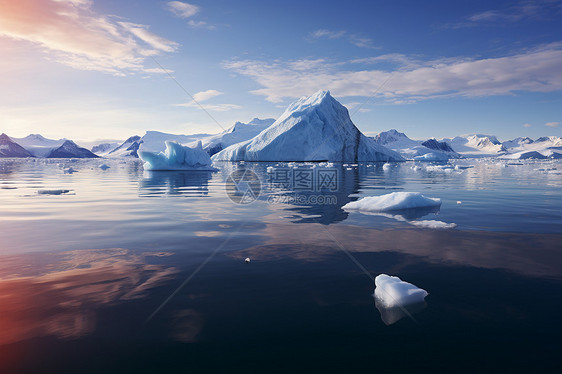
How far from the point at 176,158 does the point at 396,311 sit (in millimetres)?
34543

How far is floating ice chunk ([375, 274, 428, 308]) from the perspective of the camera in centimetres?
388

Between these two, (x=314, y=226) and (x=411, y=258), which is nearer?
(x=411, y=258)

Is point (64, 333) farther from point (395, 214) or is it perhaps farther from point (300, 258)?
point (395, 214)

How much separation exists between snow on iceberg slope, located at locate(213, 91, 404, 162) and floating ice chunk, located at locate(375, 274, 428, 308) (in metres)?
58.8

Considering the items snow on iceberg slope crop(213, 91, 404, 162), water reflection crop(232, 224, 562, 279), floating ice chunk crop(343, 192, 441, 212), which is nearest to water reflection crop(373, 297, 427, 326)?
water reflection crop(232, 224, 562, 279)

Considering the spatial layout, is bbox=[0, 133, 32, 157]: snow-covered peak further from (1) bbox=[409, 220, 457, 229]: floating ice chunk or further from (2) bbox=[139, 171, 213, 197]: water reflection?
(1) bbox=[409, 220, 457, 229]: floating ice chunk

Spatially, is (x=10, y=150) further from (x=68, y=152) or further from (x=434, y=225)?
(x=434, y=225)

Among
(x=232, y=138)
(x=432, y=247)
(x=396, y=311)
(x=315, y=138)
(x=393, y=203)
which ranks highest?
(x=232, y=138)

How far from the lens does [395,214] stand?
9.61 meters

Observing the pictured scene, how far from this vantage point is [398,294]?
3.89m

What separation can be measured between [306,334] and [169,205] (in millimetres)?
9459

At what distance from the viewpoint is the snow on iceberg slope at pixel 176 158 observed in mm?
35219

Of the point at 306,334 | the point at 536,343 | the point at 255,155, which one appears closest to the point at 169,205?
the point at 306,334

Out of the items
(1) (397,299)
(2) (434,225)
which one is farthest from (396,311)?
(2) (434,225)
